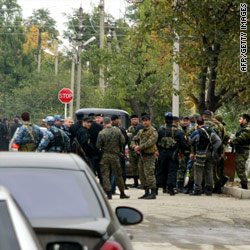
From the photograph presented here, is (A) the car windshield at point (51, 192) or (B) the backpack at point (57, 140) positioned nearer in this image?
(A) the car windshield at point (51, 192)

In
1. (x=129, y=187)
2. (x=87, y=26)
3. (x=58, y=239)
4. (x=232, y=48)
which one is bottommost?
(x=129, y=187)

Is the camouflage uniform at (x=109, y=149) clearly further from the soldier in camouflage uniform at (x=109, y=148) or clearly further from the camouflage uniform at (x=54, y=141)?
the camouflage uniform at (x=54, y=141)

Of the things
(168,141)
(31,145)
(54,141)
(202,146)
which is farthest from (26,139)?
(202,146)

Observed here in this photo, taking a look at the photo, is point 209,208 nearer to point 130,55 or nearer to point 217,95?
point 217,95

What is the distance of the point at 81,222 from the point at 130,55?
35.3m

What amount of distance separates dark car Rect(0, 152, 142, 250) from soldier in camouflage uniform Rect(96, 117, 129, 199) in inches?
463

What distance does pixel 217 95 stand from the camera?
24656 millimetres

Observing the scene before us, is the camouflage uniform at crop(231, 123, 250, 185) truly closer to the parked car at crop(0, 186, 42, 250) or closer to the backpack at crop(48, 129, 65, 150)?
the backpack at crop(48, 129, 65, 150)

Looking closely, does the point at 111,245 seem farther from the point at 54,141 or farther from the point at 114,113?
the point at 114,113

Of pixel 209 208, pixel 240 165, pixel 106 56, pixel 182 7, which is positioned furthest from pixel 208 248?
pixel 106 56

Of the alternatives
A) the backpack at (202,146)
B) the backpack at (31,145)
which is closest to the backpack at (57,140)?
the backpack at (31,145)

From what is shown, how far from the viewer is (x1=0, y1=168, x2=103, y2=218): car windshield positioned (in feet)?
18.3

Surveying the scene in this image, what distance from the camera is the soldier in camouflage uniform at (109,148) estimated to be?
18203 millimetres

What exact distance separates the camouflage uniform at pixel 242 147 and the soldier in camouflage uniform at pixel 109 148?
311 centimetres
